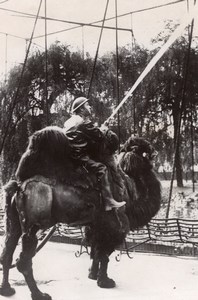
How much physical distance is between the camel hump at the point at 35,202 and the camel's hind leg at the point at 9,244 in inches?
7.3

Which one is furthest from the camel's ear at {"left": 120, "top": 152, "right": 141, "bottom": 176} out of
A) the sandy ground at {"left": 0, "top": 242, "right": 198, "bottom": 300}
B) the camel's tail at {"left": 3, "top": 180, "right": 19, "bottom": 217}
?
the camel's tail at {"left": 3, "top": 180, "right": 19, "bottom": 217}

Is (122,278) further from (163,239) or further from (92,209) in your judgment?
(163,239)

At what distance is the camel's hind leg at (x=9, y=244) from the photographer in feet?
12.1

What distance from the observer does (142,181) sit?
4.37 metres

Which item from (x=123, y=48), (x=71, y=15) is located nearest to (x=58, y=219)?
(x=71, y=15)

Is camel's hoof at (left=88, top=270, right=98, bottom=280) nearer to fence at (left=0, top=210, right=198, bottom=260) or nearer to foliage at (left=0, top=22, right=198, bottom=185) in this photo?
fence at (left=0, top=210, right=198, bottom=260)

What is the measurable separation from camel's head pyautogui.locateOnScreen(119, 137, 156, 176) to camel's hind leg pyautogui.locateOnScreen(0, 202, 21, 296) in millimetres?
1089

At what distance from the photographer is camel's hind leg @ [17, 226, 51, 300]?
3526 millimetres

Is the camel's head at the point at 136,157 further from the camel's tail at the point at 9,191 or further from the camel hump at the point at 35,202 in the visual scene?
the camel's tail at the point at 9,191

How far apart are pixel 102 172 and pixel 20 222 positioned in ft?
2.36

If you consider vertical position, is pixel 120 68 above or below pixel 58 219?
above

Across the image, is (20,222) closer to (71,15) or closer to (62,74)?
(71,15)

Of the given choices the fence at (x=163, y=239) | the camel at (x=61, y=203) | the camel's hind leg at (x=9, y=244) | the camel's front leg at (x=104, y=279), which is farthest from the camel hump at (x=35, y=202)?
the fence at (x=163, y=239)

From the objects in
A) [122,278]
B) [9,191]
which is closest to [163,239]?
[122,278]
